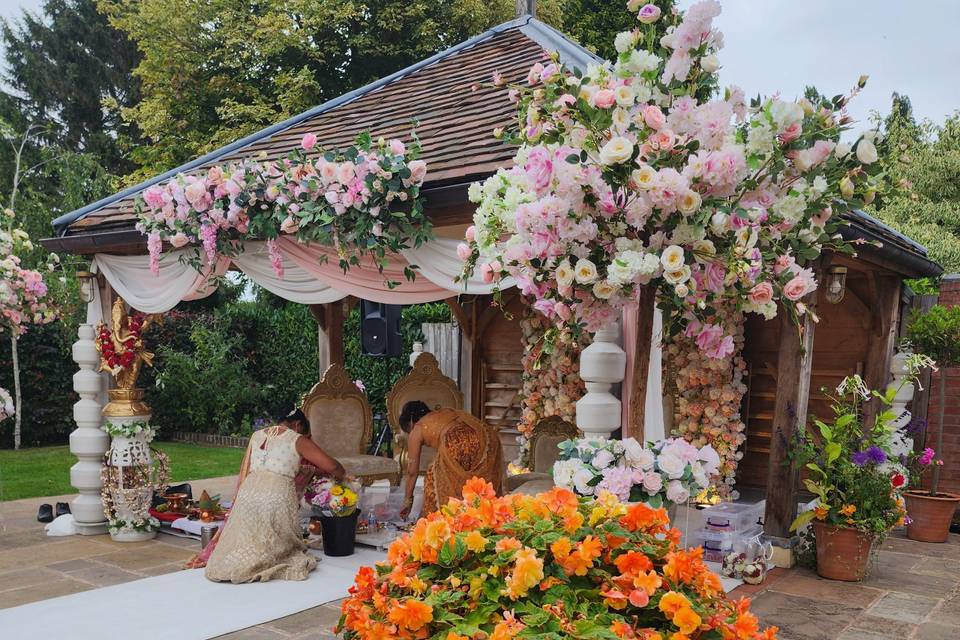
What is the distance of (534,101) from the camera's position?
2893mm

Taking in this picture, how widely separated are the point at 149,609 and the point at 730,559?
3.86m

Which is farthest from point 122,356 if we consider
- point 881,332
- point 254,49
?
point 254,49

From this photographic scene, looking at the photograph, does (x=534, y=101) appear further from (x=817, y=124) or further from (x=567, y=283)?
(x=817, y=124)

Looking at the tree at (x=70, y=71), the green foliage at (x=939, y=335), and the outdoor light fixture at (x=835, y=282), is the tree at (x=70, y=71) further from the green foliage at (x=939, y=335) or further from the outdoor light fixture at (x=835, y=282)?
the green foliage at (x=939, y=335)

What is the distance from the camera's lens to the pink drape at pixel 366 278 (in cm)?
535

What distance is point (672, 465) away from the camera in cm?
325

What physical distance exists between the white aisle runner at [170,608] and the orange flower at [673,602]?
3010 mm

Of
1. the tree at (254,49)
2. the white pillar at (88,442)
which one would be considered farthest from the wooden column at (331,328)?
the tree at (254,49)

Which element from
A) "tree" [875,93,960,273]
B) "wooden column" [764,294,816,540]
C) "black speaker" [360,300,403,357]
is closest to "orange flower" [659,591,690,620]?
"wooden column" [764,294,816,540]

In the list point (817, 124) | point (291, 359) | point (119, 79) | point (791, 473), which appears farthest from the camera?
point (119, 79)

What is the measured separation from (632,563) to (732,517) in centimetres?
473

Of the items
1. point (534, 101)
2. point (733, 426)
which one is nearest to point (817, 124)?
point (534, 101)

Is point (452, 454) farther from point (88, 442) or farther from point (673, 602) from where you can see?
point (673, 602)

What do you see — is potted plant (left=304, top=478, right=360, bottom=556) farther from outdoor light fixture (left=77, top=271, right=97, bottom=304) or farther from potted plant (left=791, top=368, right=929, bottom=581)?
potted plant (left=791, top=368, right=929, bottom=581)
